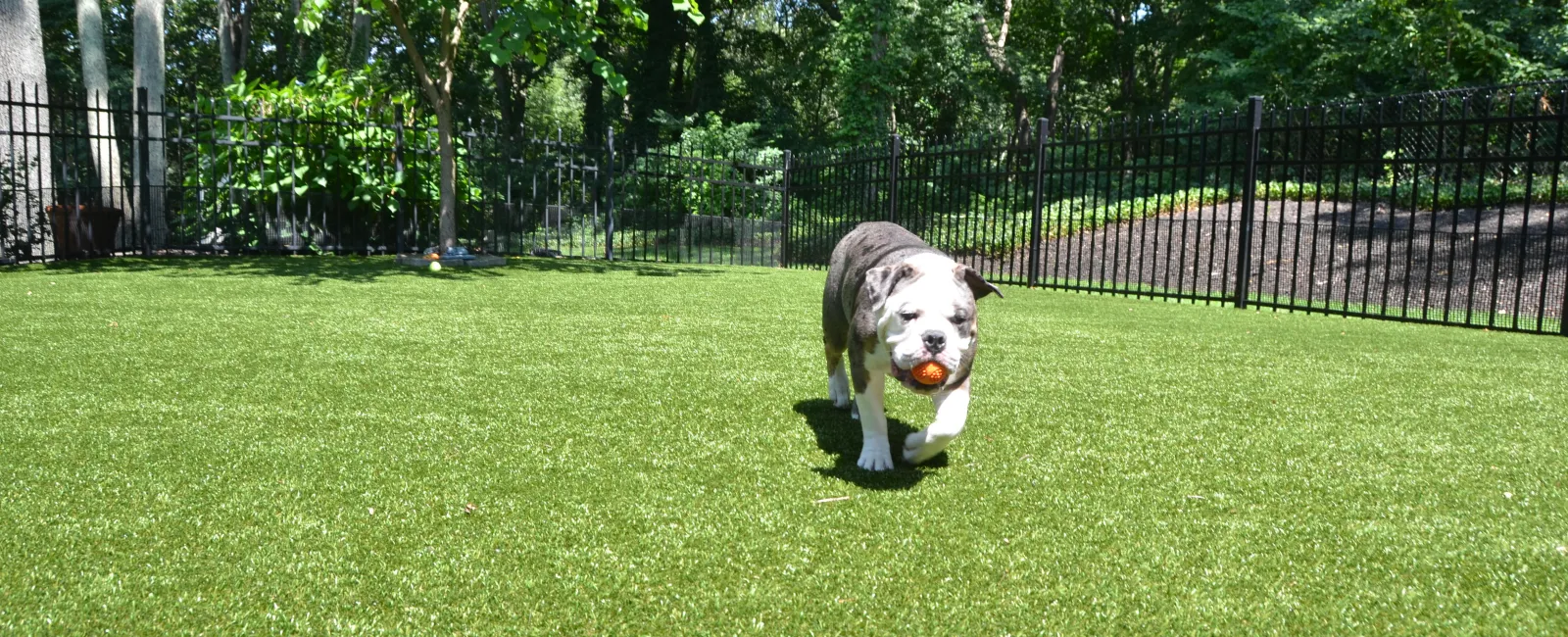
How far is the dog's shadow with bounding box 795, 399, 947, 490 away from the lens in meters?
3.41

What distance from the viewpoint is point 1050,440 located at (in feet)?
13.2

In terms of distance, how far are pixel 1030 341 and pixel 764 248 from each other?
11235 mm

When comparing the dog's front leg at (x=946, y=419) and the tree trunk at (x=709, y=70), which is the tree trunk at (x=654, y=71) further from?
the dog's front leg at (x=946, y=419)

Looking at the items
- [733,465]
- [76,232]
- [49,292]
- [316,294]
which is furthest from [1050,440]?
[76,232]

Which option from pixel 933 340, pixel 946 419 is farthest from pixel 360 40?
pixel 933 340

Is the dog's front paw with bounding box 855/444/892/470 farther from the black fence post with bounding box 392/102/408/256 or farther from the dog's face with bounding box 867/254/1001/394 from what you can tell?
the black fence post with bounding box 392/102/408/256

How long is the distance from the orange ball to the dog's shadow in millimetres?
516

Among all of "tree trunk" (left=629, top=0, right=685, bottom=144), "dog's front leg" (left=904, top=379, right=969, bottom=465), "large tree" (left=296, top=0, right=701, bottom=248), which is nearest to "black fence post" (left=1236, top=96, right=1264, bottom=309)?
"large tree" (left=296, top=0, right=701, bottom=248)

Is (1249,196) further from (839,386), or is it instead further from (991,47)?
(991,47)

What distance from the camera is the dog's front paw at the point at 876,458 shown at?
353cm

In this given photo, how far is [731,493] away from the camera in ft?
10.5

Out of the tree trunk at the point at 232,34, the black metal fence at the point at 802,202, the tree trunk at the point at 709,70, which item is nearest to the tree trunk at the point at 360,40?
the tree trunk at the point at 232,34

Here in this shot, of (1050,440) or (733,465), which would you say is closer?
(733,465)

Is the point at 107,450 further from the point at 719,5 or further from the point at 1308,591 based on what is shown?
the point at 719,5
